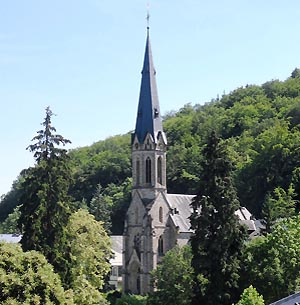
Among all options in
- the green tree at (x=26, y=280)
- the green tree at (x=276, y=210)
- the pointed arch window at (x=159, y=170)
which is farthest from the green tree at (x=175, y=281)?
the pointed arch window at (x=159, y=170)

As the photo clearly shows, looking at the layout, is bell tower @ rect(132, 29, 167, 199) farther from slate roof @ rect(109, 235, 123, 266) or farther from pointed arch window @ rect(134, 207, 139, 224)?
slate roof @ rect(109, 235, 123, 266)

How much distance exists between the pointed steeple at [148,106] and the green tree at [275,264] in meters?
28.1

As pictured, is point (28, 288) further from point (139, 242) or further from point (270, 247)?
point (139, 242)

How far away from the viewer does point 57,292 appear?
28031mm

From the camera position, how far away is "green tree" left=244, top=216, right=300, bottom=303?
4150cm

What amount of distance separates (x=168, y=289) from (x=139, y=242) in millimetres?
21099

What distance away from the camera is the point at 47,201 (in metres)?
35.6

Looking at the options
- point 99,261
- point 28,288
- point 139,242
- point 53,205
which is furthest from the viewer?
point 139,242

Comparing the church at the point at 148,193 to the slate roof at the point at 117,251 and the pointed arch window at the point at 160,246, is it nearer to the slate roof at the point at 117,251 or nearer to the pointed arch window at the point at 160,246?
the pointed arch window at the point at 160,246

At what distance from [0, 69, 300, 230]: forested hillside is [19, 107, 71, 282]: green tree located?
41.6 meters

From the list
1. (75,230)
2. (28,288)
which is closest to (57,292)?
(28,288)

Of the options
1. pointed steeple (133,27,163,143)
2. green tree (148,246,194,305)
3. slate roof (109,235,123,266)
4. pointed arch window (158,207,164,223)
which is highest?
pointed steeple (133,27,163,143)

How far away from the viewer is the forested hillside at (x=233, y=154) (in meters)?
89.1

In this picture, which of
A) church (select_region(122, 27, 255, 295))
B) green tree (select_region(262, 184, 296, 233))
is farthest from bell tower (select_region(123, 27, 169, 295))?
green tree (select_region(262, 184, 296, 233))
